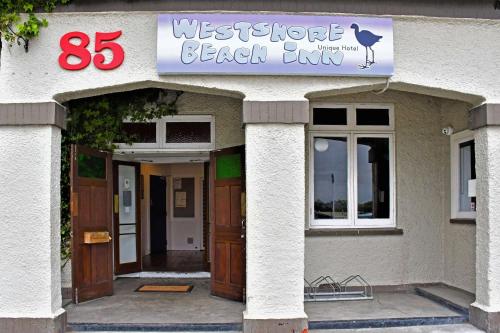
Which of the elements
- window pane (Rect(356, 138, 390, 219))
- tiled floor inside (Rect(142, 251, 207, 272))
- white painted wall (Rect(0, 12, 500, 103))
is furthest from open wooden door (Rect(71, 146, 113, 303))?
window pane (Rect(356, 138, 390, 219))

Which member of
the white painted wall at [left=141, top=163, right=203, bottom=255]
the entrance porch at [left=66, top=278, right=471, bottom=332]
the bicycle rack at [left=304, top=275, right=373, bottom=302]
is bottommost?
the entrance porch at [left=66, top=278, right=471, bottom=332]

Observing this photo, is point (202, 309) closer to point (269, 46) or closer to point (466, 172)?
point (269, 46)

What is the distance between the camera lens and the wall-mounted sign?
606 cm

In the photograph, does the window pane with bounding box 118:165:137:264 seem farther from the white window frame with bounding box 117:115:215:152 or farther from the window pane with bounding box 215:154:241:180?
the window pane with bounding box 215:154:241:180

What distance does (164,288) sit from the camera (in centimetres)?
842

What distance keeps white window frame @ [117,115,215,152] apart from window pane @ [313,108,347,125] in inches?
65.7

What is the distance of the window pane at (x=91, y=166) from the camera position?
7.38 metres

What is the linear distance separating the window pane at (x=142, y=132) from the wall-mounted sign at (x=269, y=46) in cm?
246

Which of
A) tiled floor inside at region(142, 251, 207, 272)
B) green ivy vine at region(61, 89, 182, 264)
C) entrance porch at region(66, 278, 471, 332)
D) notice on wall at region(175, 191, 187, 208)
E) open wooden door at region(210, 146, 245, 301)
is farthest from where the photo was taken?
notice on wall at region(175, 191, 187, 208)

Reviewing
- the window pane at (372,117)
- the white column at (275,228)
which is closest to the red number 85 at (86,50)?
the white column at (275,228)

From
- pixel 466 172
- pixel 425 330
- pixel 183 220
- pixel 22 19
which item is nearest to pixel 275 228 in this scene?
pixel 425 330

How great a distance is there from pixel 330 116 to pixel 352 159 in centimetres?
78

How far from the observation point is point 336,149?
832 cm

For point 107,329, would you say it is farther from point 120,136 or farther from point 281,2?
point 281,2
